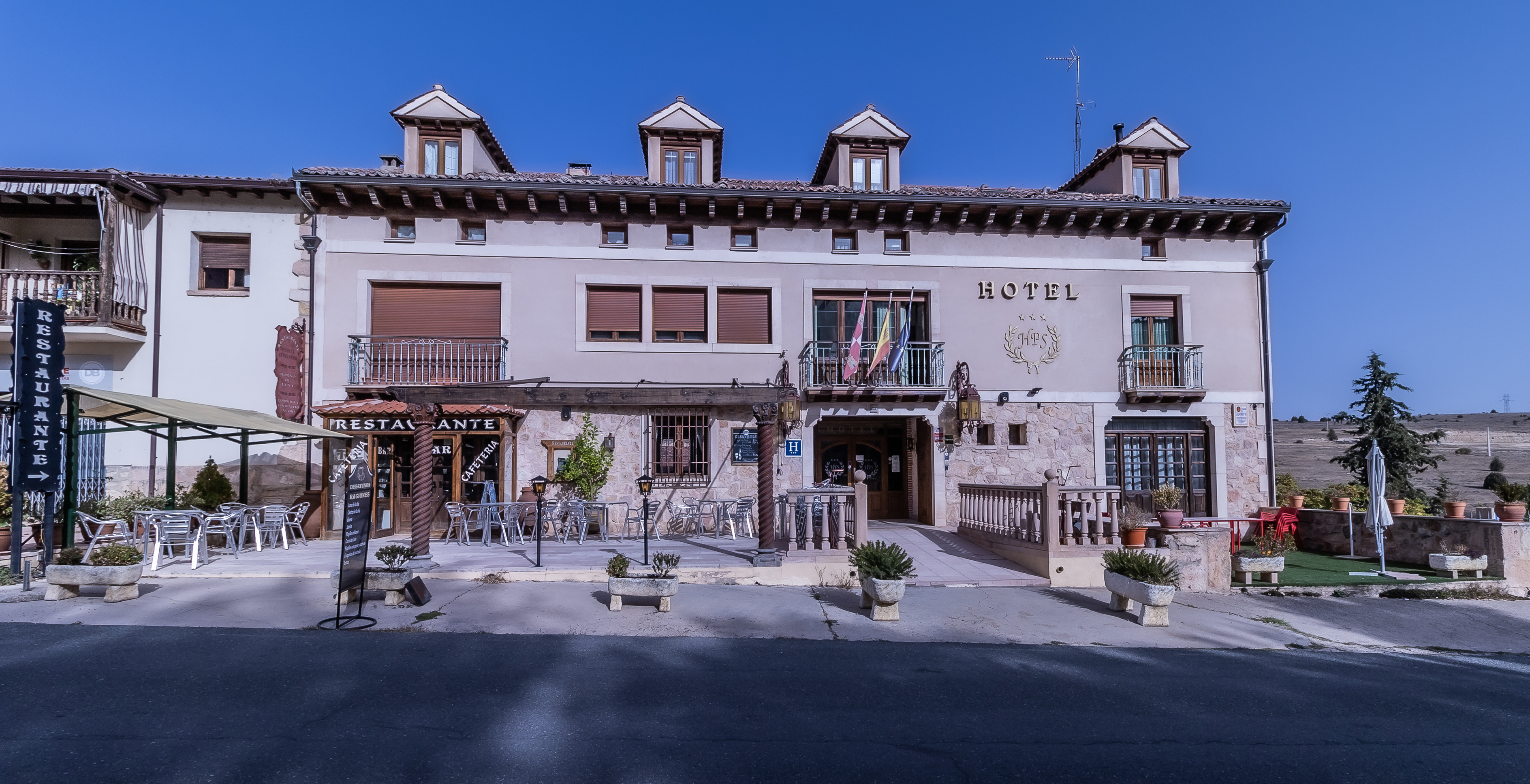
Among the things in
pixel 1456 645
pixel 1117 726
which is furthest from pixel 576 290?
pixel 1456 645

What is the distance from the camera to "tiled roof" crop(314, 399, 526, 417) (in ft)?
42.3

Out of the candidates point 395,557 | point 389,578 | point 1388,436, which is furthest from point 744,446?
point 1388,436

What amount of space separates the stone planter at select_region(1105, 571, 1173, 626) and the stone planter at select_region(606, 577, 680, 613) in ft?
17.6

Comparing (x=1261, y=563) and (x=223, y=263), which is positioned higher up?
(x=223, y=263)

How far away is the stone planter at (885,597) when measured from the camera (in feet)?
25.9

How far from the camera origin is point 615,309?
14.6m

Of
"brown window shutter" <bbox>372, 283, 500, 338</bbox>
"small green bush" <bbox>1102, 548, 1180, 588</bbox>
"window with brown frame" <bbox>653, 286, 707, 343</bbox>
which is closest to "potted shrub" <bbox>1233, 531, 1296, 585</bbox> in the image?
"small green bush" <bbox>1102, 548, 1180, 588</bbox>

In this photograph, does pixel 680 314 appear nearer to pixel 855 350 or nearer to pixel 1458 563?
pixel 855 350

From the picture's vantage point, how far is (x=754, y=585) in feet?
31.9

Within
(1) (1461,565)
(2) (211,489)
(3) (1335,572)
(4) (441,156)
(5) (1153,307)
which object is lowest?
(3) (1335,572)

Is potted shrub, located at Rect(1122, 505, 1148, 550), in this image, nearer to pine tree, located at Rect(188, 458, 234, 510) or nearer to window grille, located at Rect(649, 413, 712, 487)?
window grille, located at Rect(649, 413, 712, 487)

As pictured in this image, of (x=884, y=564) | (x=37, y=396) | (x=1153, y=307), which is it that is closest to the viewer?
(x=884, y=564)

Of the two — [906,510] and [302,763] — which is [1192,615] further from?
[302,763]

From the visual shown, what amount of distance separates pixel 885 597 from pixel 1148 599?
3050mm
